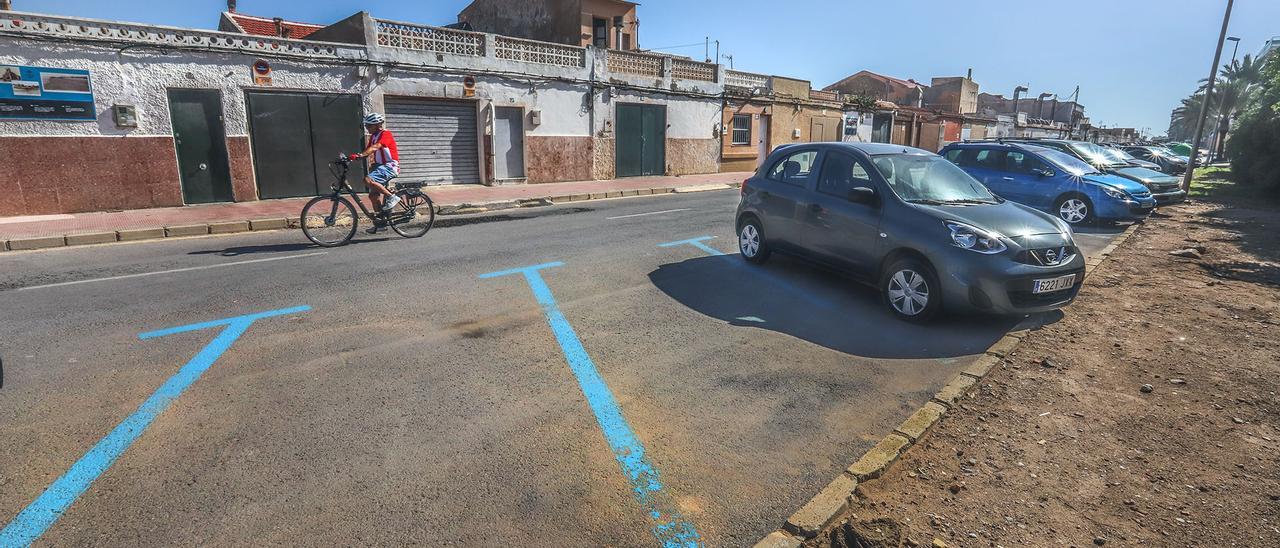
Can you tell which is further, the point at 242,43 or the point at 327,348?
the point at 242,43

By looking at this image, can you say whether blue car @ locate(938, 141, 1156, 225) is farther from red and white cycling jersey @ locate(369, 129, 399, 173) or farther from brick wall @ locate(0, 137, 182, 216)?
brick wall @ locate(0, 137, 182, 216)

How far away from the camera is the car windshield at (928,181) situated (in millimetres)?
6445

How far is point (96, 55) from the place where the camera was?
41.4ft

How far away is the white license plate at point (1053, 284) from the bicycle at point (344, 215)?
28.0 feet

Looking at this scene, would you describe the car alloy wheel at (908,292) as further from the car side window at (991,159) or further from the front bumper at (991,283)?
the car side window at (991,159)

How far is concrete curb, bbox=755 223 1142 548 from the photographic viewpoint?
2.89 metres

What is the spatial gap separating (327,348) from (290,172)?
12299mm

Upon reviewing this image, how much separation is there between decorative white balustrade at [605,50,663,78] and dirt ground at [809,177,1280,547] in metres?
18.2

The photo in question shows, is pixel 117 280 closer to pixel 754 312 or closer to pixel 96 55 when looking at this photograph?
pixel 754 312

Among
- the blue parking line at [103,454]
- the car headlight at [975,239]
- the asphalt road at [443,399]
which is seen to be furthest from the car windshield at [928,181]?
the blue parking line at [103,454]

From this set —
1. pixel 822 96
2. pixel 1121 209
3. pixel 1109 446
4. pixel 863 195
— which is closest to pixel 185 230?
pixel 863 195

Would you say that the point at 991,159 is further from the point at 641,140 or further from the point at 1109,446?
the point at 641,140

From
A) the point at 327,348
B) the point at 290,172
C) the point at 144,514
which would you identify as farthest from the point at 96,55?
the point at 144,514

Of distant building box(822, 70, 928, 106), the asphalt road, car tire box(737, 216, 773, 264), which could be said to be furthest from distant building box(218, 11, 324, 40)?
distant building box(822, 70, 928, 106)
